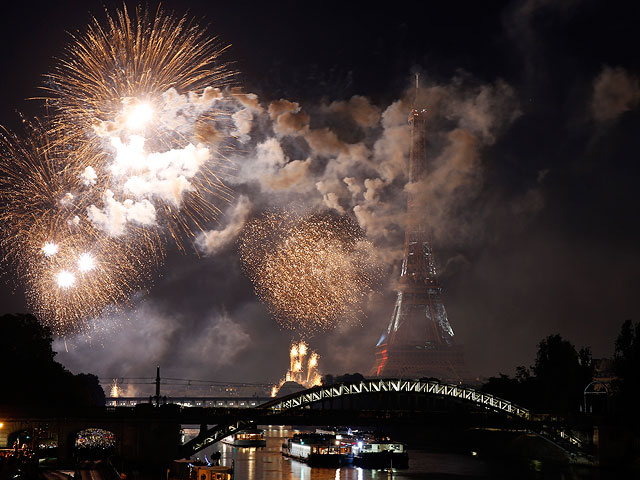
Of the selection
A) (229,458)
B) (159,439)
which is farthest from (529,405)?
(159,439)

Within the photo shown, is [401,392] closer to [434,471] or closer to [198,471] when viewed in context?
[434,471]

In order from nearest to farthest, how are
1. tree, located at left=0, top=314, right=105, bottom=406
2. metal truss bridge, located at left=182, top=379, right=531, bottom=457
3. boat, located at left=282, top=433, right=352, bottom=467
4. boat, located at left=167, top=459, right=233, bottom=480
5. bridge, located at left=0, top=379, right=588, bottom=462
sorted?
boat, located at left=167, top=459, right=233, bottom=480 < bridge, located at left=0, top=379, right=588, bottom=462 < tree, located at left=0, top=314, right=105, bottom=406 < metal truss bridge, located at left=182, top=379, right=531, bottom=457 < boat, located at left=282, top=433, right=352, bottom=467

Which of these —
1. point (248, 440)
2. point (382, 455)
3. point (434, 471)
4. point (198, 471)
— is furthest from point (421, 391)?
point (248, 440)

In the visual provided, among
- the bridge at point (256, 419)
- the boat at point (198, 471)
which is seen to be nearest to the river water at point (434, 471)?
the bridge at point (256, 419)

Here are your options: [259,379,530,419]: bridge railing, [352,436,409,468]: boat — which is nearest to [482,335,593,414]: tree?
[259,379,530,419]: bridge railing

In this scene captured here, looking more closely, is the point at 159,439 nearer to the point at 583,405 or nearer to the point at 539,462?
the point at 539,462

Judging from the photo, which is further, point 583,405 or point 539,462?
point 583,405

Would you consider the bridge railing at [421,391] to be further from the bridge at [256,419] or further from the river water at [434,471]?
the river water at [434,471]

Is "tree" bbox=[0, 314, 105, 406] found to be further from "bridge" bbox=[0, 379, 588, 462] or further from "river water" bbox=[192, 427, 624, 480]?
"river water" bbox=[192, 427, 624, 480]
